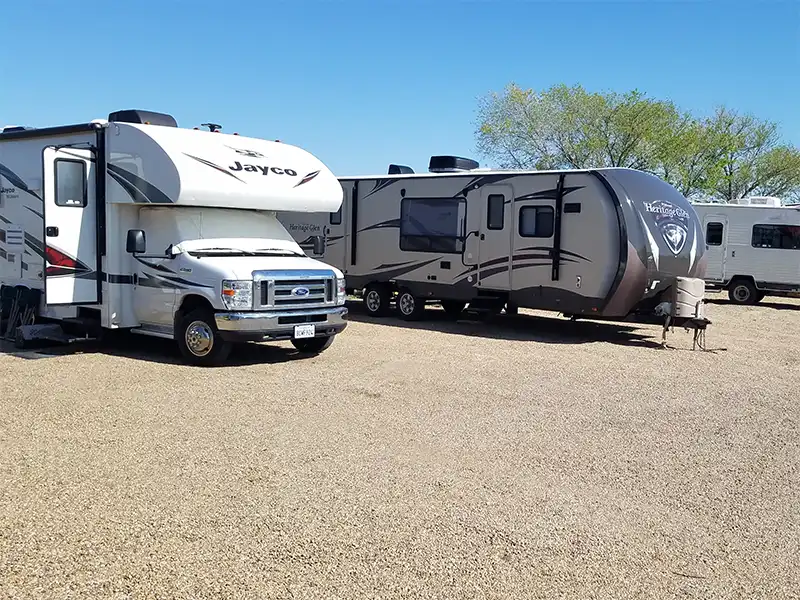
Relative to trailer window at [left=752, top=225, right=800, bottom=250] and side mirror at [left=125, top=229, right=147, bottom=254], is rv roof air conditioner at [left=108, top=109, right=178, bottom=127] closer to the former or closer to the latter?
side mirror at [left=125, top=229, right=147, bottom=254]

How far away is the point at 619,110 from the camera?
34.8 meters

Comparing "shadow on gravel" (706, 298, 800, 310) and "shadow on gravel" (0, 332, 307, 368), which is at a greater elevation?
"shadow on gravel" (706, 298, 800, 310)

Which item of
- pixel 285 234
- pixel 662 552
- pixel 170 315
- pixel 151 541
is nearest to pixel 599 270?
pixel 285 234

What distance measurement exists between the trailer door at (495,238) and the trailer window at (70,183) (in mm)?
6949

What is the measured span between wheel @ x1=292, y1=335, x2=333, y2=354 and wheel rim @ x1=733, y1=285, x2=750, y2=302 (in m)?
14.4

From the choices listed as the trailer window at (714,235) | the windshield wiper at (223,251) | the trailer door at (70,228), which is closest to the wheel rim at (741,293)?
the trailer window at (714,235)

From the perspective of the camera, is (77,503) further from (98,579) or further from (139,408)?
(139,408)

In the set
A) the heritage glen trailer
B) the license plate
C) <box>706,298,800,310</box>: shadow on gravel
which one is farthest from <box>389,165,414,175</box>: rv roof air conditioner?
<box>706,298,800,310</box>: shadow on gravel

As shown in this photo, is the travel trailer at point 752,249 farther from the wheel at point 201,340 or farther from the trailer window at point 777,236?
the wheel at point 201,340

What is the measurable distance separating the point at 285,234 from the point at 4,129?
4.41m

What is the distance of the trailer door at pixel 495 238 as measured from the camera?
1472cm

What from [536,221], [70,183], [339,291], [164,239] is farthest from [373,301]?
[70,183]

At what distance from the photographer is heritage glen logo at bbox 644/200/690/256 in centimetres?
1368

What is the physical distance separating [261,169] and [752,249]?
15.2m
